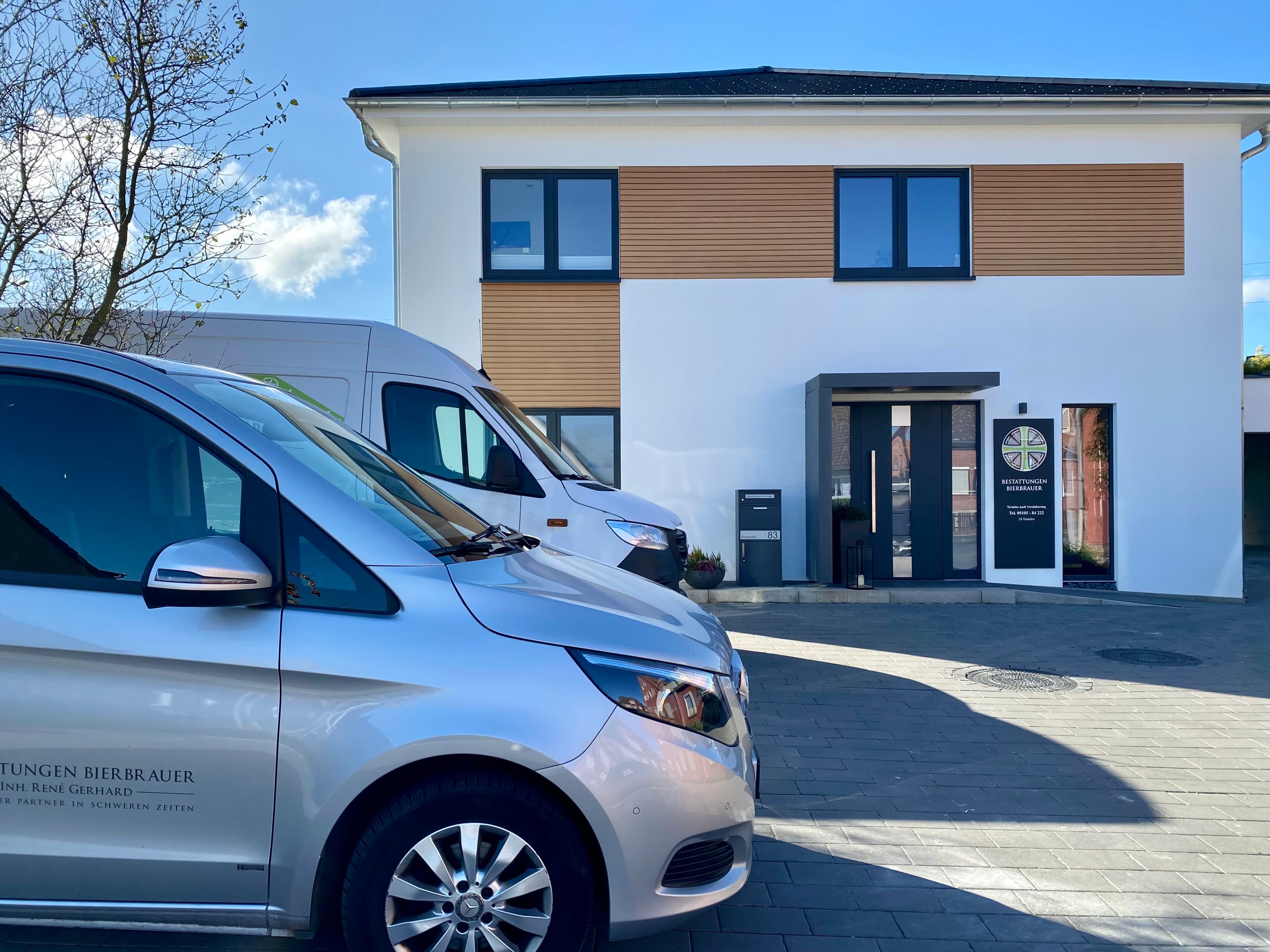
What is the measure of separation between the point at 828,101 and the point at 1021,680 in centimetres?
834

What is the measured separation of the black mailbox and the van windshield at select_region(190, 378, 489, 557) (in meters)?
8.54

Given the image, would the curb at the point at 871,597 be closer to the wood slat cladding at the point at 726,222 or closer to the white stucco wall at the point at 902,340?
the white stucco wall at the point at 902,340

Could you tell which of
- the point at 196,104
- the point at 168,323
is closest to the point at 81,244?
the point at 168,323

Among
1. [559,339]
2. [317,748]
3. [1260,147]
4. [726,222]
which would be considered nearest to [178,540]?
[317,748]

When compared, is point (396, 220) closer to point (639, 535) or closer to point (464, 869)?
→ point (639, 535)

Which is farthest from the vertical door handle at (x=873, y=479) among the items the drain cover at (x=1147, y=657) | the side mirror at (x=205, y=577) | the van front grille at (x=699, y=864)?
the side mirror at (x=205, y=577)

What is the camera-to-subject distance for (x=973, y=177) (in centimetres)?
1305

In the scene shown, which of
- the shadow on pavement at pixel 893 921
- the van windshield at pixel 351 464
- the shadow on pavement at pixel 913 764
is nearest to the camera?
the van windshield at pixel 351 464

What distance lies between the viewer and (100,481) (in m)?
2.88

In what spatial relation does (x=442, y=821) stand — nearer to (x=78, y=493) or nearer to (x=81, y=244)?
(x=78, y=493)

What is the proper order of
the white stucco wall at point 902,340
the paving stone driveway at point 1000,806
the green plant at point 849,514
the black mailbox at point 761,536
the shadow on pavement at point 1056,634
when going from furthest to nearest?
1. the white stucco wall at point 902,340
2. the green plant at point 849,514
3. the black mailbox at point 761,536
4. the shadow on pavement at point 1056,634
5. the paving stone driveway at point 1000,806

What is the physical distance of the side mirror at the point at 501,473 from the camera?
6816mm

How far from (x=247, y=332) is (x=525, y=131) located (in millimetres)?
6928

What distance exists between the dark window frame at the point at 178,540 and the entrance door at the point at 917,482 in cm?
1105
